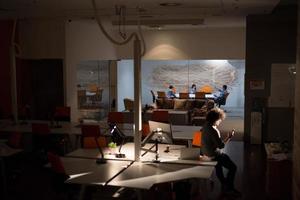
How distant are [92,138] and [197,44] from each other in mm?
9400

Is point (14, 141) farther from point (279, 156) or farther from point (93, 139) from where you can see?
point (279, 156)

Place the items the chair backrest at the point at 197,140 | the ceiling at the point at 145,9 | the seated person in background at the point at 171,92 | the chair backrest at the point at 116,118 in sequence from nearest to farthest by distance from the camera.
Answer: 1. the chair backrest at the point at 197,140
2. the ceiling at the point at 145,9
3. the chair backrest at the point at 116,118
4. the seated person in background at the point at 171,92

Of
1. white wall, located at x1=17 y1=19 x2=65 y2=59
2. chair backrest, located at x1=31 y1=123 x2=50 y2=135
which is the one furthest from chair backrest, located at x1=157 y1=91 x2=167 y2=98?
chair backrest, located at x1=31 y1=123 x2=50 y2=135

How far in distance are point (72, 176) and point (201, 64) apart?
12.7 meters

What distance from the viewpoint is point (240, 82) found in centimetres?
1786

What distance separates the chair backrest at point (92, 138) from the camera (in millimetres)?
7301

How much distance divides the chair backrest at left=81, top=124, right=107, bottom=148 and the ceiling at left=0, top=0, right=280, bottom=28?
8.22 ft

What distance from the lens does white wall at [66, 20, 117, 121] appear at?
1245 centimetres

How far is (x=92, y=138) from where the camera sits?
7355 mm

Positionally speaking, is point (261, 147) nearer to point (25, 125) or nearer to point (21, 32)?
point (25, 125)

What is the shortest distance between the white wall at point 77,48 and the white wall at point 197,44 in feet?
7.59

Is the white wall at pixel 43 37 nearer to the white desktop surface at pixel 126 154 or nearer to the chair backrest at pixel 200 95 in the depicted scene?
the white desktop surface at pixel 126 154

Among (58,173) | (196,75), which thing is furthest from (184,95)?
(58,173)

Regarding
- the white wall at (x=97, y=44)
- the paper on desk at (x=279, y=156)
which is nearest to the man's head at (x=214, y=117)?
the paper on desk at (x=279, y=156)
